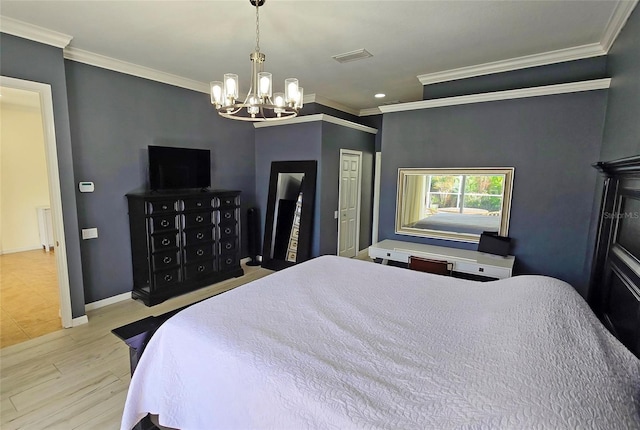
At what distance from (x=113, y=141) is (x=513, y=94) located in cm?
446

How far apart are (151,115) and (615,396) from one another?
4.62m

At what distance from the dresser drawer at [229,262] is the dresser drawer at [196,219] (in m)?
0.59

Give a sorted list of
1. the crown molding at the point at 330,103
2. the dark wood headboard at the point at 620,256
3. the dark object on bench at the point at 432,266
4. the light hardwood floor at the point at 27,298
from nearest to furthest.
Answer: the dark wood headboard at the point at 620,256 < the dark object on bench at the point at 432,266 < the light hardwood floor at the point at 27,298 < the crown molding at the point at 330,103

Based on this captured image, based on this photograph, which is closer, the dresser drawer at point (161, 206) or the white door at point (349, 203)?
the dresser drawer at point (161, 206)

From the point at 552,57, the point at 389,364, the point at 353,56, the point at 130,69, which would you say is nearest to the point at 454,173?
the point at 552,57

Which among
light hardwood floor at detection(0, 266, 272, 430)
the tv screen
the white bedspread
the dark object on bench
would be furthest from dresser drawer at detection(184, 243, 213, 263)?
the dark object on bench

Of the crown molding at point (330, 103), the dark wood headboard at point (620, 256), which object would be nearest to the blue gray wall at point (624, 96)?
the dark wood headboard at point (620, 256)

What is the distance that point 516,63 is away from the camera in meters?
3.37

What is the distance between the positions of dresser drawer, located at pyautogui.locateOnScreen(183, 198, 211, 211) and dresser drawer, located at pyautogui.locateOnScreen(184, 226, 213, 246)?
0.29 m

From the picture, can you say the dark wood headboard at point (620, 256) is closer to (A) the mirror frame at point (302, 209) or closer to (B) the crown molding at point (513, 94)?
(B) the crown molding at point (513, 94)

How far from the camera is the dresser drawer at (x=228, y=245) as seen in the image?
435 cm

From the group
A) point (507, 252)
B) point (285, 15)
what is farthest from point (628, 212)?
point (285, 15)

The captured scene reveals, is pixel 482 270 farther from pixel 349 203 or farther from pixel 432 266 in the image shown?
pixel 349 203

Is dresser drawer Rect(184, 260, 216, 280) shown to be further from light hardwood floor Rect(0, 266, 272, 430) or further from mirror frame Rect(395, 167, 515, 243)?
mirror frame Rect(395, 167, 515, 243)
